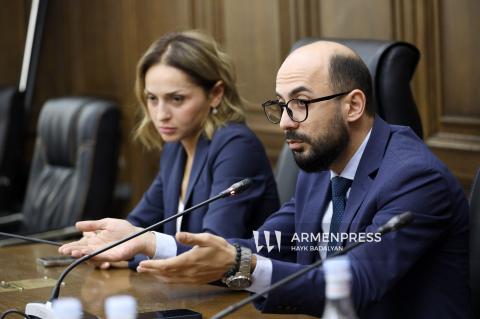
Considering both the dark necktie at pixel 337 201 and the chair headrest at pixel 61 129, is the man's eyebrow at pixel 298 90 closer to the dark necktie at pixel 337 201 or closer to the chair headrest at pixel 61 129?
the dark necktie at pixel 337 201

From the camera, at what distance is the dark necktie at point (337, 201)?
7.36ft

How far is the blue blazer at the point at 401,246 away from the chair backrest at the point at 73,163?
2.31 meters

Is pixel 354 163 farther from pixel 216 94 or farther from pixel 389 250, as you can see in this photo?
pixel 216 94

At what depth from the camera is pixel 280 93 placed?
2246 mm

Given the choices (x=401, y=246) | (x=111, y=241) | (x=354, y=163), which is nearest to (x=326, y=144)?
(x=354, y=163)

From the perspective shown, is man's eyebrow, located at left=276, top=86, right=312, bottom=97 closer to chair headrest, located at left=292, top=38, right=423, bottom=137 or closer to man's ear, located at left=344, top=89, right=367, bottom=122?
man's ear, located at left=344, top=89, right=367, bottom=122

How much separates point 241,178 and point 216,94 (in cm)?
32

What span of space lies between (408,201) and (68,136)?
2.69 meters

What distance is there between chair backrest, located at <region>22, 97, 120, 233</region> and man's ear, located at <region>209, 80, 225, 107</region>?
4.50 ft

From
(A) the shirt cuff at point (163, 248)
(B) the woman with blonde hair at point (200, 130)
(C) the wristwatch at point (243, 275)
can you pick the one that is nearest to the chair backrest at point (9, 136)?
(B) the woman with blonde hair at point (200, 130)

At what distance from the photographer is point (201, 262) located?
1942 millimetres

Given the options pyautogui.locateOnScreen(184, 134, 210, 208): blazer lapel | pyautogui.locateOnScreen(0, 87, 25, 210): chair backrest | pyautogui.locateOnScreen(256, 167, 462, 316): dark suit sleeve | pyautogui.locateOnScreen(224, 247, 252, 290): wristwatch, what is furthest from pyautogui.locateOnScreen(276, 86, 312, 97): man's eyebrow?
pyautogui.locateOnScreen(0, 87, 25, 210): chair backrest

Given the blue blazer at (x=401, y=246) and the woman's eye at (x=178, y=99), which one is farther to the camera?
the woman's eye at (x=178, y=99)

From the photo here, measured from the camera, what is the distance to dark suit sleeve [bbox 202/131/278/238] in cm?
282
